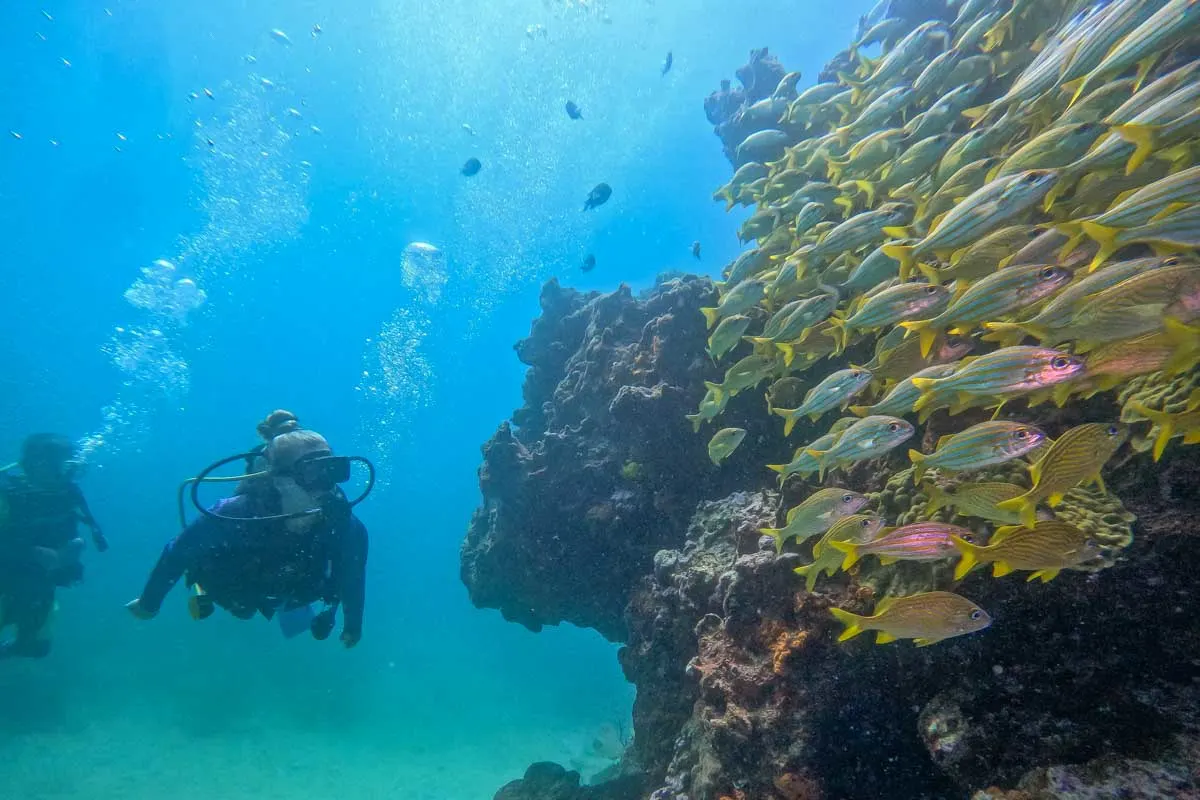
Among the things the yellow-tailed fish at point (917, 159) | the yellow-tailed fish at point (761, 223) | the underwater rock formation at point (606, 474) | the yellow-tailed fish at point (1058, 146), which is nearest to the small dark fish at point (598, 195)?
the underwater rock formation at point (606, 474)

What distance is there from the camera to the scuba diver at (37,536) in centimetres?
1106

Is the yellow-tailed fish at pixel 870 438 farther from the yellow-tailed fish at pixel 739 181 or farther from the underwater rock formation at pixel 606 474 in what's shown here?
the yellow-tailed fish at pixel 739 181

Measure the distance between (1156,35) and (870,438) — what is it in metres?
2.85

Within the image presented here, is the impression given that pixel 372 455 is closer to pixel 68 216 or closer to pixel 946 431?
pixel 68 216

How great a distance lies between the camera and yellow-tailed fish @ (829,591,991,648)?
7.87ft

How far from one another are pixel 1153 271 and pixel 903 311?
1.23 metres

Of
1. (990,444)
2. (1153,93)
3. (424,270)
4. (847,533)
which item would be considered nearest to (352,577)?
(847,533)

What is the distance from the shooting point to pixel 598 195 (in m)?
11.4

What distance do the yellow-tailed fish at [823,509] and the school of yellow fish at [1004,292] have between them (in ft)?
0.05

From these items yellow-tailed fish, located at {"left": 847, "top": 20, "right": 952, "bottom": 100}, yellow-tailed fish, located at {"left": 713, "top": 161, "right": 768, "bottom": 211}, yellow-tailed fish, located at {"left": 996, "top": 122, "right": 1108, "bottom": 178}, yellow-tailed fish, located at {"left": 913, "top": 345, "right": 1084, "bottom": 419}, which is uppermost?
yellow-tailed fish, located at {"left": 713, "top": 161, "right": 768, "bottom": 211}

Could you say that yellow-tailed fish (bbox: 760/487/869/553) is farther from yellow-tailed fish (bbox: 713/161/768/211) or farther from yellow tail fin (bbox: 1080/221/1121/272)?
yellow-tailed fish (bbox: 713/161/768/211)

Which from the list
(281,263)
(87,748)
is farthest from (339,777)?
(281,263)

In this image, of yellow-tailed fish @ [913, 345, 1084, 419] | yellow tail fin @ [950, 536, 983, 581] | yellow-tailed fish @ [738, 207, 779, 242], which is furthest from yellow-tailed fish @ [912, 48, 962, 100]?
yellow tail fin @ [950, 536, 983, 581]

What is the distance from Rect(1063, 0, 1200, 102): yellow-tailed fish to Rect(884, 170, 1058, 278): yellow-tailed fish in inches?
34.8
